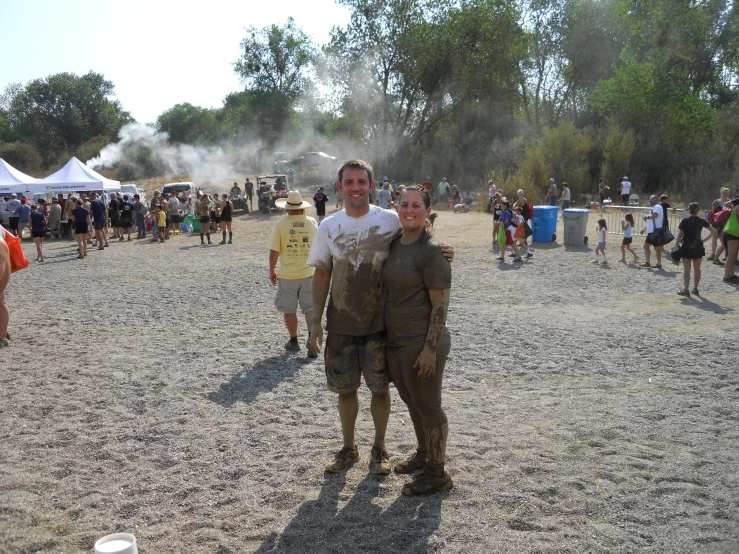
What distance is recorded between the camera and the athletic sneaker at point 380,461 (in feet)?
14.2

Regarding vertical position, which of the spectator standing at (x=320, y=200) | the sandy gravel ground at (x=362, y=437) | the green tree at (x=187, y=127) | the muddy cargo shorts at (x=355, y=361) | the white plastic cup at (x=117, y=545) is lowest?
the sandy gravel ground at (x=362, y=437)

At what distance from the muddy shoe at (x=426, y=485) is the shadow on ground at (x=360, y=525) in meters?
0.04

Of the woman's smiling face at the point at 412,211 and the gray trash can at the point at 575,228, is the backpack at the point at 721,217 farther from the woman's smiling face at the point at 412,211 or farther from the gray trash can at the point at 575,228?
the woman's smiling face at the point at 412,211

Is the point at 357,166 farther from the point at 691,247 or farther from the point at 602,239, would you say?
the point at 602,239

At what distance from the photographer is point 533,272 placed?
1368 centimetres

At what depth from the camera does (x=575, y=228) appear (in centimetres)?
1748

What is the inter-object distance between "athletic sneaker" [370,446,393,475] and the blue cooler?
1482 cm

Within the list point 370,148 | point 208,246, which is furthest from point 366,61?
point 208,246

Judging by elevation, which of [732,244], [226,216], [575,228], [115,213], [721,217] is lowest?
[732,244]

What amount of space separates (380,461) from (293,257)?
11.5 feet

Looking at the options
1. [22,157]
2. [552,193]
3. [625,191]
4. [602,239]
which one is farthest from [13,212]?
[22,157]

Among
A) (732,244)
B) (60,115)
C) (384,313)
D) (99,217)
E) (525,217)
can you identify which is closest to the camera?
(384,313)

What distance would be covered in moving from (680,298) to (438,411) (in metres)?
8.09

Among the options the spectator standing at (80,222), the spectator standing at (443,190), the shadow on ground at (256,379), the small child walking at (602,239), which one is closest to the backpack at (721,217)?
the small child walking at (602,239)
